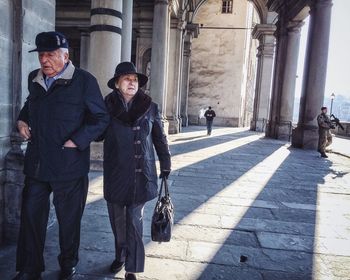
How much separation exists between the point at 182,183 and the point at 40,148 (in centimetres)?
393

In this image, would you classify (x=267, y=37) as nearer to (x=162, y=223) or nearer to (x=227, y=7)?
(x=227, y=7)

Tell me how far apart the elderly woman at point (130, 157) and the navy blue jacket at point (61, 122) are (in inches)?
6.0

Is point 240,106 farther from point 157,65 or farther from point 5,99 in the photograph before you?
point 5,99

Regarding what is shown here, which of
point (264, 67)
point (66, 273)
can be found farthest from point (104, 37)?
point (264, 67)

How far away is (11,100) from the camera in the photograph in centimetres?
331

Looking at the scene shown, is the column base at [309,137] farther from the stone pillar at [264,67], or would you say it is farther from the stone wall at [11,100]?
the stone wall at [11,100]

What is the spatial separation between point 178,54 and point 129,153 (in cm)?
1437

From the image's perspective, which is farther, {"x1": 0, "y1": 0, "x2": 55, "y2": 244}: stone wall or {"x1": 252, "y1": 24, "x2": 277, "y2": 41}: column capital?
{"x1": 252, "y1": 24, "x2": 277, "y2": 41}: column capital

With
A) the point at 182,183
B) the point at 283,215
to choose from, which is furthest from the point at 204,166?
the point at 283,215

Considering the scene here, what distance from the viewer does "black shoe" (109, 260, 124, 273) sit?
2.87 metres

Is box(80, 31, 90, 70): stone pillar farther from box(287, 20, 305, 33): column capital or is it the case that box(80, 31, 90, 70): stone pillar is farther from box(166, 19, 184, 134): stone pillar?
box(287, 20, 305, 33): column capital

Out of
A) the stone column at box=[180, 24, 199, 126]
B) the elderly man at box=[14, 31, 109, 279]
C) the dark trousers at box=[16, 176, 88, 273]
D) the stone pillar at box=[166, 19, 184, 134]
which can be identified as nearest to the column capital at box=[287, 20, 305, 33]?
the stone pillar at box=[166, 19, 184, 134]

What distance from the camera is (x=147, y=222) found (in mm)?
4125

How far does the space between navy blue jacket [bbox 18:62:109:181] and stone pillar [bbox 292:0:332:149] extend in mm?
11417
